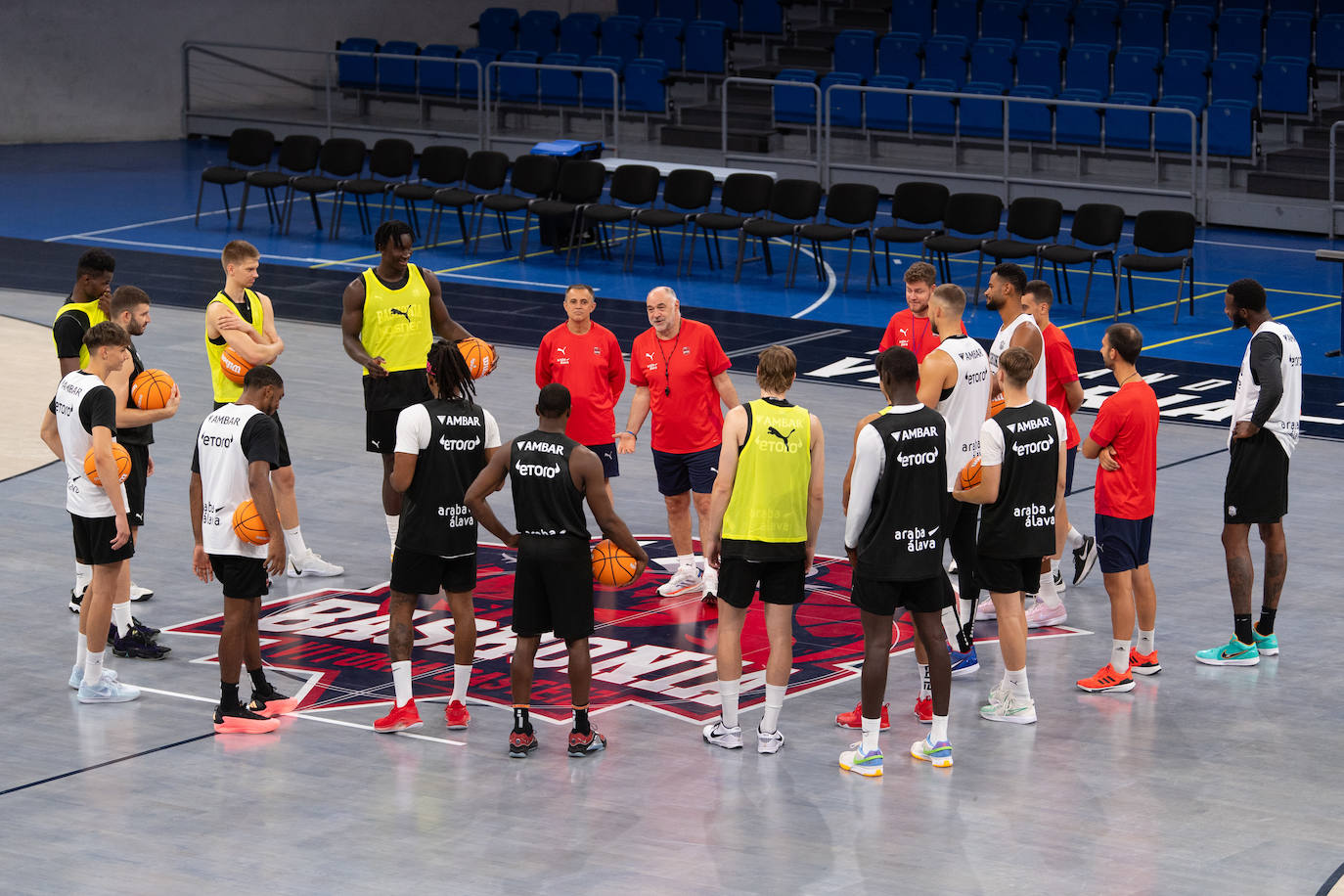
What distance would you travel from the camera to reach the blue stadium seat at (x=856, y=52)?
1125 inches

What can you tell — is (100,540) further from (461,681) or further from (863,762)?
(863,762)

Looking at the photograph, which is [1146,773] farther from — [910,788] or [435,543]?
[435,543]

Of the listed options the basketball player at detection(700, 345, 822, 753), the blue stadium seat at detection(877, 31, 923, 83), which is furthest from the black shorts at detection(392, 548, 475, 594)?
the blue stadium seat at detection(877, 31, 923, 83)

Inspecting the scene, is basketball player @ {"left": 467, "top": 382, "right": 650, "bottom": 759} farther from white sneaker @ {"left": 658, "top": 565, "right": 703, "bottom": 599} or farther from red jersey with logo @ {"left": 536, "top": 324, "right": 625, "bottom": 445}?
white sneaker @ {"left": 658, "top": 565, "right": 703, "bottom": 599}

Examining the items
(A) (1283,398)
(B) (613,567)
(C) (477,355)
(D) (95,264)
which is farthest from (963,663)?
(D) (95,264)

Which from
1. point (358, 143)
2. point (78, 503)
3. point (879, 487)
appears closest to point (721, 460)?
point (879, 487)

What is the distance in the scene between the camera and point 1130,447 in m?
9.16

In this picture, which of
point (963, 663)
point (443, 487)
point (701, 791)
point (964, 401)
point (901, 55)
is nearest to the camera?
point (701, 791)

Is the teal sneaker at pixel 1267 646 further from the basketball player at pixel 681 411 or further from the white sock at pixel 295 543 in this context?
the white sock at pixel 295 543

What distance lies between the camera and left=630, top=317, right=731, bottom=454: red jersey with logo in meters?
10.6

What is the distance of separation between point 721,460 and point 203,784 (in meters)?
2.74

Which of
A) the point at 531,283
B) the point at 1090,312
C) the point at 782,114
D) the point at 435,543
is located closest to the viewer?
the point at 435,543

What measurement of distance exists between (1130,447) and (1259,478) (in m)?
0.99

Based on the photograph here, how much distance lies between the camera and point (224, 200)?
26703 mm
